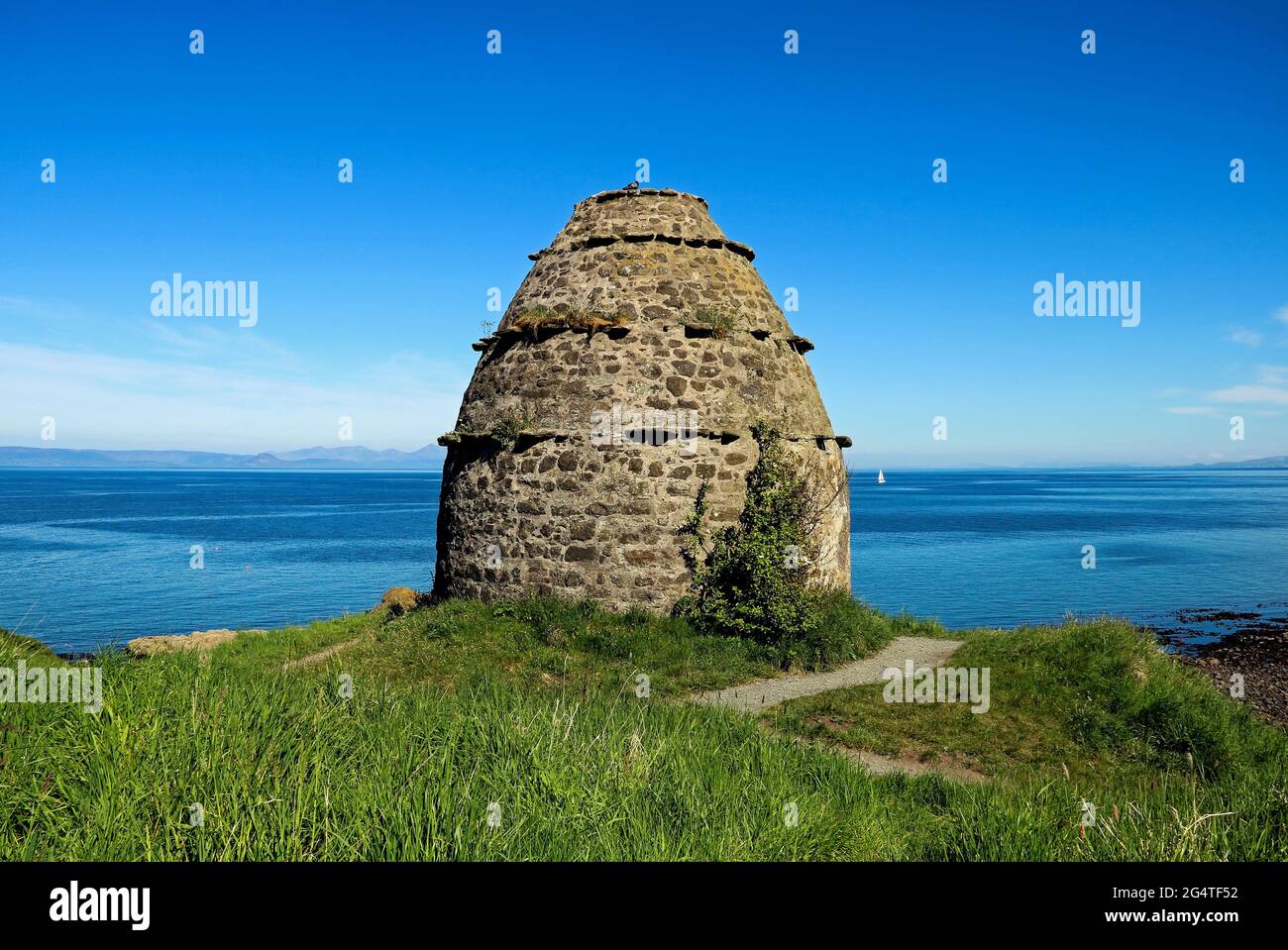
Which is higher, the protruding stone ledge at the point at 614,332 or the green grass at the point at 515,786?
the protruding stone ledge at the point at 614,332

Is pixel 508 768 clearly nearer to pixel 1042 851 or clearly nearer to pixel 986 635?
pixel 1042 851

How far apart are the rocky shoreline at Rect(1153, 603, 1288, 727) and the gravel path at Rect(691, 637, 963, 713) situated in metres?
14.0

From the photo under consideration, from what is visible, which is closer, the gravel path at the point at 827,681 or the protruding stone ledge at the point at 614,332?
the gravel path at the point at 827,681

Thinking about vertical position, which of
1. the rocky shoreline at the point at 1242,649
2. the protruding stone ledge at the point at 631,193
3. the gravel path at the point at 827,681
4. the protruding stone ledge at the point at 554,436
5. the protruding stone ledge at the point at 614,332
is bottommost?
the rocky shoreline at the point at 1242,649

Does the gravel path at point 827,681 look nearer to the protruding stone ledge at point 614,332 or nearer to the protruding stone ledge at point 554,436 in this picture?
the protruding stone ledge at point 554,436

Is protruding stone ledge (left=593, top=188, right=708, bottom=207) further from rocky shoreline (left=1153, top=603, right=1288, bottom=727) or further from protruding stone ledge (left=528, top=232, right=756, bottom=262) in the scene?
rocky shoreline (left=1153, top=603, right=1288, bottom=727)

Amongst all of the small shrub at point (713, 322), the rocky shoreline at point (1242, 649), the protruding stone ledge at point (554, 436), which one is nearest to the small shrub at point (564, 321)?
the small shrub at point (713, 322)

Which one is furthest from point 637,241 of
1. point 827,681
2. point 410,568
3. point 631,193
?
point 410,568

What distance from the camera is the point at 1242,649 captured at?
31.0 meters

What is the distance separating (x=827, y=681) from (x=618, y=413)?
677 centimetres

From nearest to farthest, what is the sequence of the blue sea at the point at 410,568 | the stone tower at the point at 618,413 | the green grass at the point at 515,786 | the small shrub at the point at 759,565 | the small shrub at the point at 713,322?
the green grass at the point at 515,786
the small shrub at the point at 759,565
the stone tower at the point at 618,413
the small shrub at the point at 713,322
the blue sea at the point at 410,568

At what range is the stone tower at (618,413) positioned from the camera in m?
15.5

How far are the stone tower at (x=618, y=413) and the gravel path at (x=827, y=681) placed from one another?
247 centimetres

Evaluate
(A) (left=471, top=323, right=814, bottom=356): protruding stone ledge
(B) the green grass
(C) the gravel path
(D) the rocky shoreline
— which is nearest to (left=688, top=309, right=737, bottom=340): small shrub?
(A) (left=471, top=323, right=814, bottom=356): protruding stone ledge
